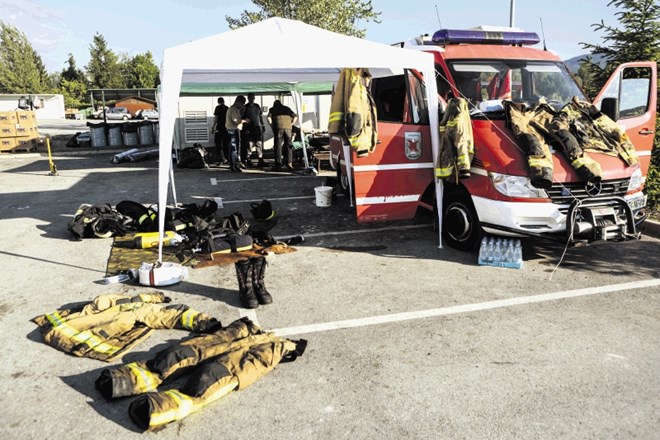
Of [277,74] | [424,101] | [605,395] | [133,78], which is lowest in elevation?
[605,395]

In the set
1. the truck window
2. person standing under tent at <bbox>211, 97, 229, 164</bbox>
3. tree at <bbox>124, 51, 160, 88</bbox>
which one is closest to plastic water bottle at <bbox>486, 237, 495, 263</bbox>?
the truck window

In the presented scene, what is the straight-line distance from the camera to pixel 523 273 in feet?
17.7

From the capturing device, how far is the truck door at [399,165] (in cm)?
623

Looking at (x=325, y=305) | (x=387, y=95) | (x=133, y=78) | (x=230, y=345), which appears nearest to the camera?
(x=230, y=345)

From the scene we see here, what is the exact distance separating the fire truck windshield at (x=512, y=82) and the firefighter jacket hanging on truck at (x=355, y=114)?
39.5 inches

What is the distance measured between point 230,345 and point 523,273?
11.1 ft

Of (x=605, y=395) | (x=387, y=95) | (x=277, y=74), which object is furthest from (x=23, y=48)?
(x=605, y=395)

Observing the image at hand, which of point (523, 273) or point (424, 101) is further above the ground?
point (424, 101)

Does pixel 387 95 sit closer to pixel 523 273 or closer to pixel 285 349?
pixel 523 273

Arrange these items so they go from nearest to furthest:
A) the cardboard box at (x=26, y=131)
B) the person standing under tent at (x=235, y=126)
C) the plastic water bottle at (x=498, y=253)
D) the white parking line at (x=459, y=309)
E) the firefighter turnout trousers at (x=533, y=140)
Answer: the white parking line at (x=459, y=309) → the firefighter turnout trousers at (x=533, y=140) → the plastic water bottle at (x=498, y=253) → the person standing under tent at (x=235, y=126) → the cardboard box at (x=26, y=131)

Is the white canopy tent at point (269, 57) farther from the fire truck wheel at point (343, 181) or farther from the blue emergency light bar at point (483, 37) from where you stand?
the fire truck wheel at point (343, 181)

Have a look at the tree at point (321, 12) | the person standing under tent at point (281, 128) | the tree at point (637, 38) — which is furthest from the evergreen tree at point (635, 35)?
the tree at point (321, 12)

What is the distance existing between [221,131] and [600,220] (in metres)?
11.7

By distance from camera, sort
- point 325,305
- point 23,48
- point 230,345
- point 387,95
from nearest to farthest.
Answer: point 230,345 → point 325,305 → point 387,95 → point 23,48
